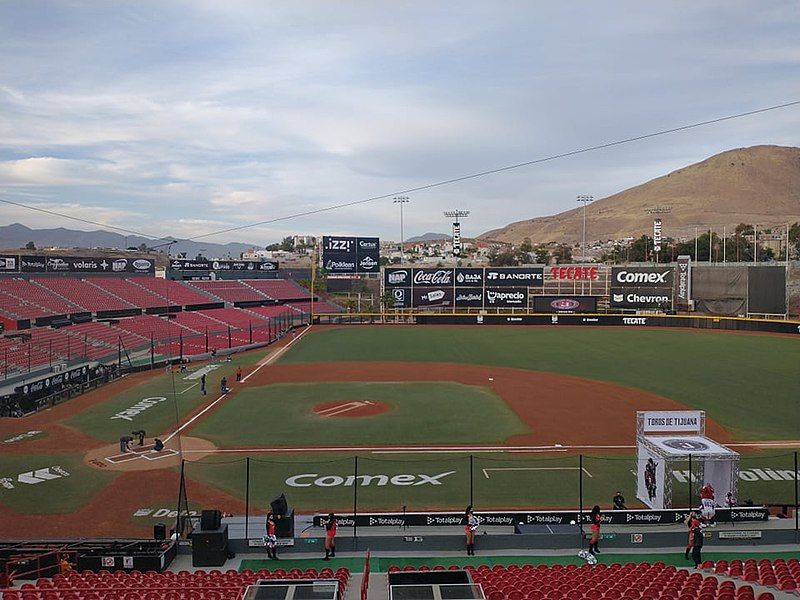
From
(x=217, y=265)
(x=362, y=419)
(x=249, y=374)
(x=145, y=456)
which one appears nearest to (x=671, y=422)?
(x=362, y=419)

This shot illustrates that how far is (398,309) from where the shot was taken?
7800cm

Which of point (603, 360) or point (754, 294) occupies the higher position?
point (754, 294)

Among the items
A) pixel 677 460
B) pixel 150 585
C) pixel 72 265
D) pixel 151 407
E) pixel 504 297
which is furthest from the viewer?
pixel 504 297

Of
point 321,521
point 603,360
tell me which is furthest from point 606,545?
point 603,360

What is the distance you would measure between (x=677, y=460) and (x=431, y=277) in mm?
60671

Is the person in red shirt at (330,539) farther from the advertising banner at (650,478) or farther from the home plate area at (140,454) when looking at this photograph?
the home plate area at (140,454)

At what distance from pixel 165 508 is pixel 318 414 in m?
11.9

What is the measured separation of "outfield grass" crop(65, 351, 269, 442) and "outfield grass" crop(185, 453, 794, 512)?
4.37m

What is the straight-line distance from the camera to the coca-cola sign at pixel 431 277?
7644cm

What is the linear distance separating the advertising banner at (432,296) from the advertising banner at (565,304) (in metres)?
10.9

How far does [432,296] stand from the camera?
76562 mm

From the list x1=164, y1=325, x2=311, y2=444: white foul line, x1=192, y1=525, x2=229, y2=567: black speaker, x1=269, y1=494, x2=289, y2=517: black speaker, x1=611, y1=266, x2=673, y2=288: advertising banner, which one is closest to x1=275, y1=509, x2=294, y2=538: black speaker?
x1=269, y1=494, x2=289, y2=517: black speaker

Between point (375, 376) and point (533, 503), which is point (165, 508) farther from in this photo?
point (375, 376)

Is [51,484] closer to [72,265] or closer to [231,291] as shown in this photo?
[72,265]
